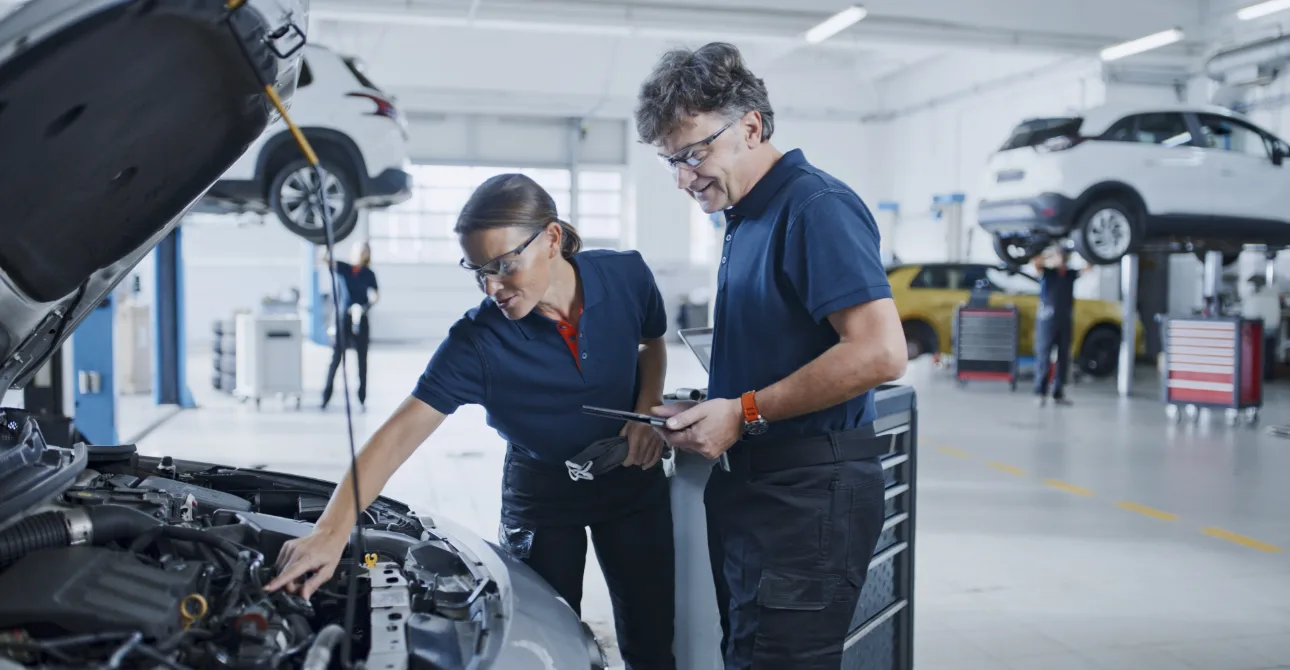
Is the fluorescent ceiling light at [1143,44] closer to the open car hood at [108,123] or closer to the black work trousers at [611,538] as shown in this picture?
the black work trousers at [611,538]

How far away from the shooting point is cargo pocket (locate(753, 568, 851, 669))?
5.60 feet

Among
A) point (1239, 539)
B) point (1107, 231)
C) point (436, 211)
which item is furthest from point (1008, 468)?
point (436, 211)

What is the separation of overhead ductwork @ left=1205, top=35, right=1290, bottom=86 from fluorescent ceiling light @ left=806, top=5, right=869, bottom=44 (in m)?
4.10

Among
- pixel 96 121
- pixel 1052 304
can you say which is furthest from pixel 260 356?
pixel 96 121

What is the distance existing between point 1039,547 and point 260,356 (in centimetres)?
664

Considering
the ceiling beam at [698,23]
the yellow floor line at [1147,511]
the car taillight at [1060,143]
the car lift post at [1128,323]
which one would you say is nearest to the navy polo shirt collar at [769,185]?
the yellow floor line at [1147,511]

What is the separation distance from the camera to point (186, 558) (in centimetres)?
154

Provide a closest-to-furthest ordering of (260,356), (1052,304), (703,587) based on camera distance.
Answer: (703,587) → (260,356) → (1052,304)

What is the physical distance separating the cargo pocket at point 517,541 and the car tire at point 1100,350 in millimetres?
10890

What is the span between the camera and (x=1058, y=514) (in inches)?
205

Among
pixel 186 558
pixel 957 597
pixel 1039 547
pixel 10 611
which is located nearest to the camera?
pixel 10 611

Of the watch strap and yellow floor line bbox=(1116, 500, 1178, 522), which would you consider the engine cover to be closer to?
the watch strap

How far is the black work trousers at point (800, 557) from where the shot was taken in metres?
1.71

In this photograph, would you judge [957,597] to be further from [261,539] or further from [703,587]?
[261,539]
